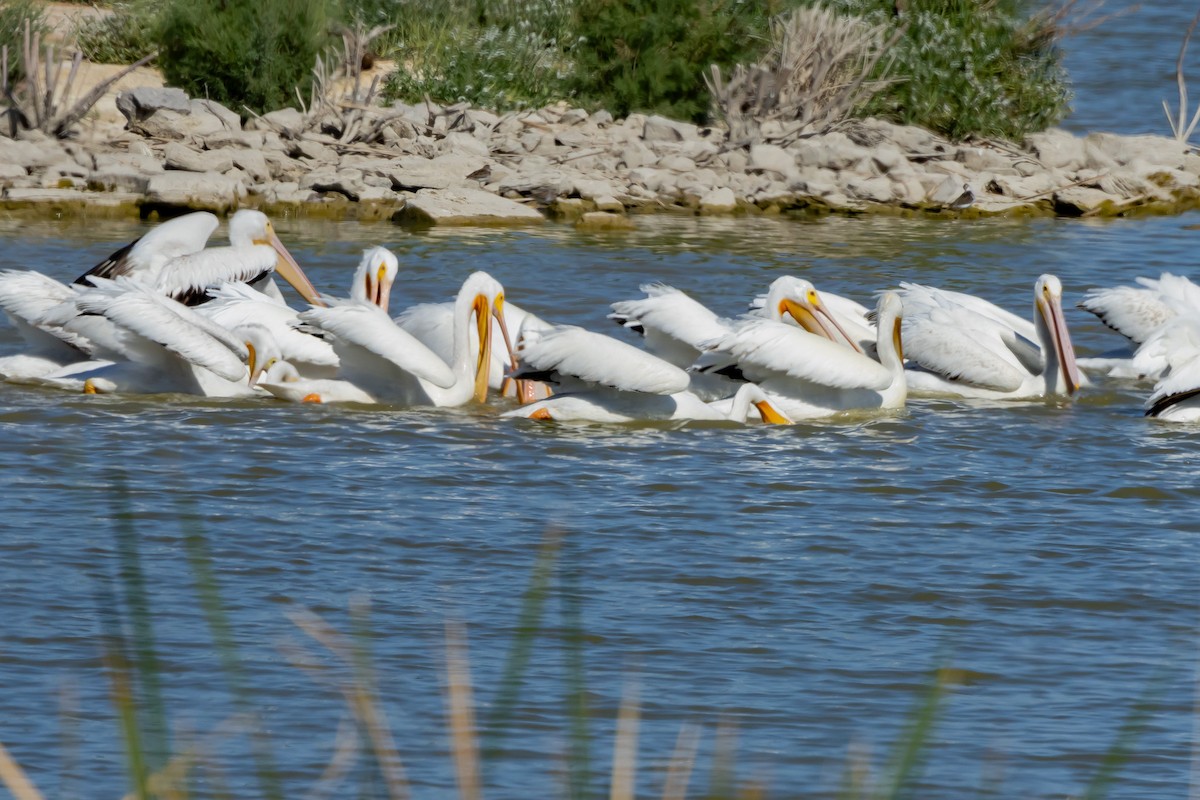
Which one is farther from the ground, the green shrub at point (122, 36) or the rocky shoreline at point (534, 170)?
the green shrub at point (122, 36)

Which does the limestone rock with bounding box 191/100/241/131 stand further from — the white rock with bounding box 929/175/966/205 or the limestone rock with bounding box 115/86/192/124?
the white rock with bounding box 929/175/966/205

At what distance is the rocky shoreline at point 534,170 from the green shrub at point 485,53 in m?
0.55

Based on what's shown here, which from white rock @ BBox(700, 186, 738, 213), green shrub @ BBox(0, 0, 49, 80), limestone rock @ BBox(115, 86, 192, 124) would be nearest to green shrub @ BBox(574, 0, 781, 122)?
white rock @ BBox(700, 186, 738, 213)

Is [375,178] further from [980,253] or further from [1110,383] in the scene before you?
[1110,383]

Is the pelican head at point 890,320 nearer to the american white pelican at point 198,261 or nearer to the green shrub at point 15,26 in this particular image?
the american white pelican at point 198,261

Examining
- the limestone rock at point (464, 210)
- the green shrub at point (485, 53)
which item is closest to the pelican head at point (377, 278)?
the limestone rock at point (464, 210)

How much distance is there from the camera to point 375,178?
46.1ft

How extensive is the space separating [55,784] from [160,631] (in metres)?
0.92

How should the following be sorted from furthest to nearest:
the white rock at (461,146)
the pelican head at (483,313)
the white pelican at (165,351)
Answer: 1. the white rock at (461,146)
2. the pelican head at (483,313)
3. the white pelican at (165,351)

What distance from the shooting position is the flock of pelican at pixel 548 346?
7.28m

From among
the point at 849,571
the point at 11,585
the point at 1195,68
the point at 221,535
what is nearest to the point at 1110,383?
the point at 849,571

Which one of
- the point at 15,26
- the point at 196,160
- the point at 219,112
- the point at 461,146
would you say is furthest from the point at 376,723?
the point at 15,26

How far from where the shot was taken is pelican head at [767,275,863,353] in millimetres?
8266

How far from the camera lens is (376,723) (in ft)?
8.93
